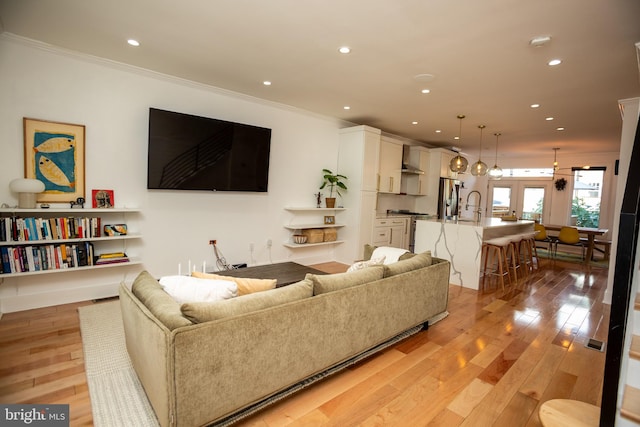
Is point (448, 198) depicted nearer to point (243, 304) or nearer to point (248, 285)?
point (248, 285)

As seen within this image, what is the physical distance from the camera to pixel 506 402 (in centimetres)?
208

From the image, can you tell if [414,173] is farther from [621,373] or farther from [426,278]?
[621,373]

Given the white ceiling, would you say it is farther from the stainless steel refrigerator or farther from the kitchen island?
the stainless steel refrigerator

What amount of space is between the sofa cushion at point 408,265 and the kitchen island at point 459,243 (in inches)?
71.5

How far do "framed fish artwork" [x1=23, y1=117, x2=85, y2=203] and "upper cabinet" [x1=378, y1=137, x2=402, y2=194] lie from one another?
4.69 metres

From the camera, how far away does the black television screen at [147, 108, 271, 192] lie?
12.7ft

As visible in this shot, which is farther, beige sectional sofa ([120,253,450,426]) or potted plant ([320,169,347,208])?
potted plant ([320,169,347,208])

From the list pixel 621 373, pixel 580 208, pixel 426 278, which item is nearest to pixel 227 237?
pixel 426 278

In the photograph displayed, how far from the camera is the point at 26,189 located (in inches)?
120

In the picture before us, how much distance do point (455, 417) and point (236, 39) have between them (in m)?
3.39

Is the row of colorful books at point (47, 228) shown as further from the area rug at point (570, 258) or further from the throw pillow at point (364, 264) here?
the area rug at point (570, 258)

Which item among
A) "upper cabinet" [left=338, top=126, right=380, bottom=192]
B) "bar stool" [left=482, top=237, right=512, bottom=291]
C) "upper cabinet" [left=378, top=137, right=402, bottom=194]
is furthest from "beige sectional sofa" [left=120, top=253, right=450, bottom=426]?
"upper cabinet" [left=378, top=137, right=402, bottom=194]

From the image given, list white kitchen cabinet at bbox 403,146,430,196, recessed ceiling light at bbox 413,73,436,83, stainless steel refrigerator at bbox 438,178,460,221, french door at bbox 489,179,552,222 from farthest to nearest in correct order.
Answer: french door at bbox 489,179,552,222
stainless steel refrigerator at bbox 438,178,460,221
white kitchen cabinet at bbox 403,146,430,196
recessed ceiling light at bbox 413,73,436,83

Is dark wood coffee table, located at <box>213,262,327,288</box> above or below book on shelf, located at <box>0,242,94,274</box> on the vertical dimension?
below
